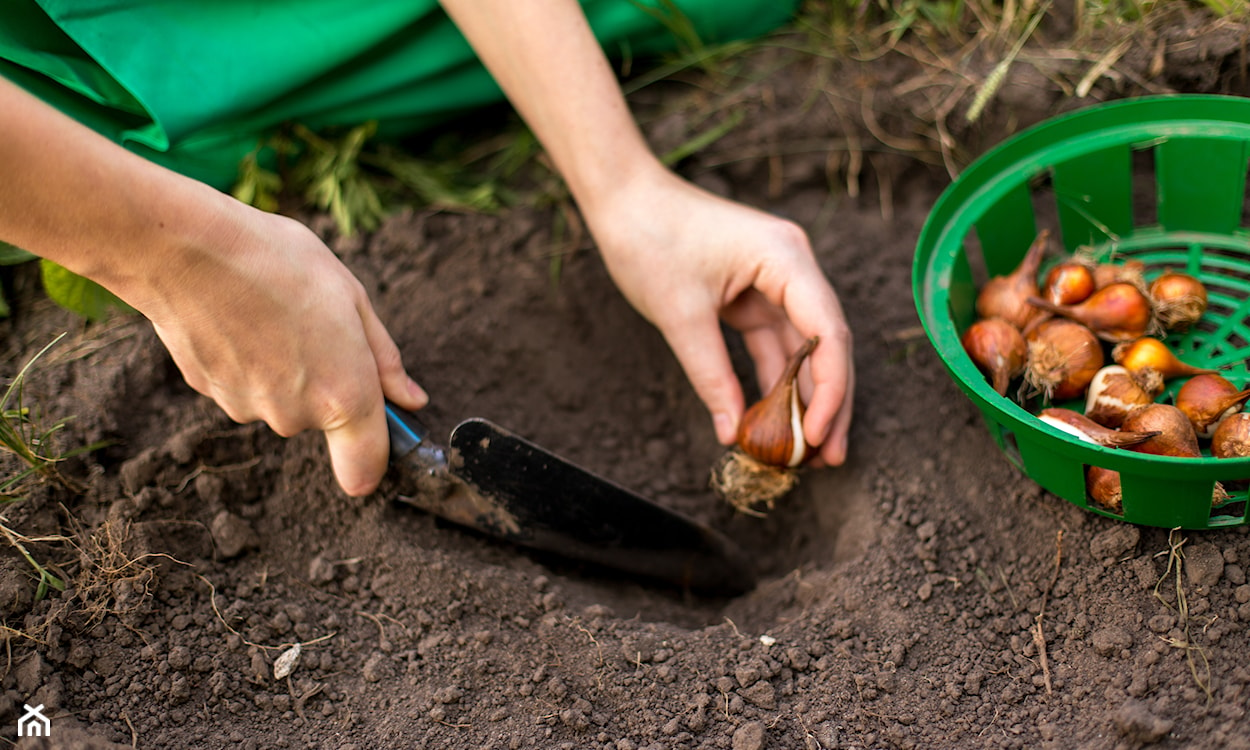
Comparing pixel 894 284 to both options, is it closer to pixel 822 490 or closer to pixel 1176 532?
pixel 822 490

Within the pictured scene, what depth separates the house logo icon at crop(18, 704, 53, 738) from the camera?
1170 mm

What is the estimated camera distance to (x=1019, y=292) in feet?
5.21

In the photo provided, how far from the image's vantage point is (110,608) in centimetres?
132

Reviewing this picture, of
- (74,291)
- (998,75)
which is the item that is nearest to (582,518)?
(74,291)

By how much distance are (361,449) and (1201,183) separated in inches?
61.0

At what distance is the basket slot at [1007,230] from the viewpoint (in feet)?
5.30

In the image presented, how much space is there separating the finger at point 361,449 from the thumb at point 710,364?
1.76ft

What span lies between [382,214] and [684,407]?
78 cm

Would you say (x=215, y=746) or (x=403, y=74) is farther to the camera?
(x=403, y=74)

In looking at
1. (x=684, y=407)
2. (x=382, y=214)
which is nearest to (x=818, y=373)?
(x=684, y=407)

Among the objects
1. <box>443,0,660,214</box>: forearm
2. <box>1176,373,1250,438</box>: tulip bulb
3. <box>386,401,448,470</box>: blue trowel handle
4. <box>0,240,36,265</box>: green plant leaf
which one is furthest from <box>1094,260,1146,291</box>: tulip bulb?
<box>0,240,36,265</box>: green plant leaf

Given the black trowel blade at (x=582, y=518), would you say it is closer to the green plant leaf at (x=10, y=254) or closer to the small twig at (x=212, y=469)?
the small twig at (x=212, y=469)

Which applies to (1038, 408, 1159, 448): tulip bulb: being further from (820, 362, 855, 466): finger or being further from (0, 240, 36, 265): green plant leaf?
(0, 240, 36, 265): green plant leaf

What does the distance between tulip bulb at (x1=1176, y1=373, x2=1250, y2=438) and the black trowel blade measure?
81 centimetres
